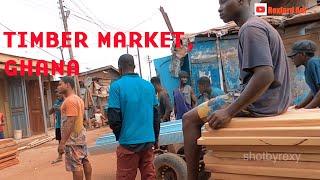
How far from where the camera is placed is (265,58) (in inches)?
91.4

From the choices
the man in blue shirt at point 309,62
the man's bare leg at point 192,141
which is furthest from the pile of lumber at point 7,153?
the man in blue shirt at point 309,62

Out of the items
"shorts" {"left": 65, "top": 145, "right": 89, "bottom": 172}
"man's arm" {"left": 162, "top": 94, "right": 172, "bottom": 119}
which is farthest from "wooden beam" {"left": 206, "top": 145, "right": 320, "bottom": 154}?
"man's arm" {"left": 162, "top": 94, "right": 172, "bottom": 119}

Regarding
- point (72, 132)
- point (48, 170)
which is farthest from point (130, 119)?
point (48, 170)

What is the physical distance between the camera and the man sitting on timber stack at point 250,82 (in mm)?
2320

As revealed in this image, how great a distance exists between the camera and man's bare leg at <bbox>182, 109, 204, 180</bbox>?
8.52 feet

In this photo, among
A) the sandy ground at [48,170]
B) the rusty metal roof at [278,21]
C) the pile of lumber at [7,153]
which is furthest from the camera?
the rusty metal roof at [278,21]

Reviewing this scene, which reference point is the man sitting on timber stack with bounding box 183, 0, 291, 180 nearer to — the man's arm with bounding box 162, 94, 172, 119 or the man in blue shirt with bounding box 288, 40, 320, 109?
the man in blue shirt with bounding box 288, 40, 320, 109

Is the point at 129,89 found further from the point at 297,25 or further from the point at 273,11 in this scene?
the point at 273,11

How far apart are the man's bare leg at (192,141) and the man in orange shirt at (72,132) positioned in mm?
3132

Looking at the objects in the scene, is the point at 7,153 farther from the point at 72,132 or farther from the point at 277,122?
the point at 277,122

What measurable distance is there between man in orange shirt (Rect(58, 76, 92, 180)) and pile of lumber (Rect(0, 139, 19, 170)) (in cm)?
68

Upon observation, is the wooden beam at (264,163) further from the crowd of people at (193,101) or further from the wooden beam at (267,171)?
the crowd of people at (193,101)

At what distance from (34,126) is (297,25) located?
12.7 metres

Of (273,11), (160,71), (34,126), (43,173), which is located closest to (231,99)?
(43,173)
